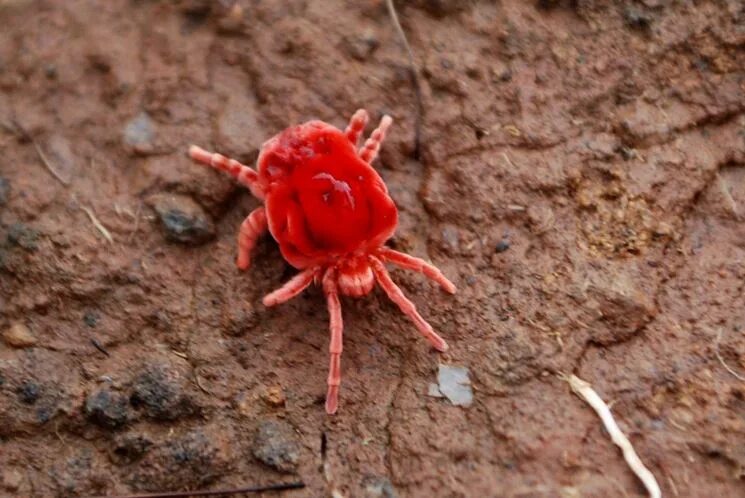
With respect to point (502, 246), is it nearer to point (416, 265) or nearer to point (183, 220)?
point (416, 265)

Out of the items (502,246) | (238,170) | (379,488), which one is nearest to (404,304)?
(502,246)

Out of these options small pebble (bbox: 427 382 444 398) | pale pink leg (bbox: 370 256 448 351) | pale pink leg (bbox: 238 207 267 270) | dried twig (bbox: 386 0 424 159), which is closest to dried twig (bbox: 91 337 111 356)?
pale pink leg (bbox: 238 207 267 270)

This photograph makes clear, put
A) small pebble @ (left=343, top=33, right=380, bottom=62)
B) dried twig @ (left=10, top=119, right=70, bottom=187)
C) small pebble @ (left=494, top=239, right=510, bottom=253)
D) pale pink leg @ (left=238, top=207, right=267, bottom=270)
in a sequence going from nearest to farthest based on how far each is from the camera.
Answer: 1. pale pink leg @ (left=238, top=207, right=267, bottom=270)
2. small pebble @ (left=494, top=239, right=510, bottom=253)
3. dried twig @ (left=10, top=119, right=70, bottom=187)
4. small pebble @ (left=343, top=33, right=380, bottom=62)

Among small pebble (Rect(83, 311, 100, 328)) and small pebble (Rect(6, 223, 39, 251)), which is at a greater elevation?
small pebble (Rect(6, 223, 39, 251))

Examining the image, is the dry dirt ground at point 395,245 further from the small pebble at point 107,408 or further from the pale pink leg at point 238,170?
the pale pink leg at point 238,170

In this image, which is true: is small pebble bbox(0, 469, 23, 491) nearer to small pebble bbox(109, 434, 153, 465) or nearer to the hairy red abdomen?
small pebble bbox(109, 434, 153, 465)
